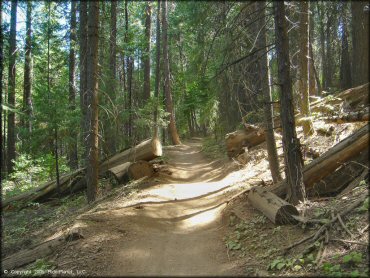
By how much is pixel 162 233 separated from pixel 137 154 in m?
5.61

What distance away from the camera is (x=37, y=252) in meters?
6.84

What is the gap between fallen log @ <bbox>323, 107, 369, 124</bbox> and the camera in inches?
355

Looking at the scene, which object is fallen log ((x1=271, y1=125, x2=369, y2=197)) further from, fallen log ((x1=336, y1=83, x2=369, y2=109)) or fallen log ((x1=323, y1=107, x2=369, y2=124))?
fallen log ((x1=336, y1=83, x2=369, y2=109))

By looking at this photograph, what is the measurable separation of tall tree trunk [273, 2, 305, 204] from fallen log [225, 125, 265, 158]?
291 inches

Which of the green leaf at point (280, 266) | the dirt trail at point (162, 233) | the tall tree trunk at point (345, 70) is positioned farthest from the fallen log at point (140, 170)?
the tall tree trunk at point (345, 70)

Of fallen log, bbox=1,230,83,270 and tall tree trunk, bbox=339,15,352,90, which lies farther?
tall tree trunk, bbox=339,15,352,90

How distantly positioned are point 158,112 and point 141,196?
7752mm

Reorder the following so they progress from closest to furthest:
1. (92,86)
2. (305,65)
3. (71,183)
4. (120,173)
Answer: (92,86)
(305,65)
(120,173)
(71,183)

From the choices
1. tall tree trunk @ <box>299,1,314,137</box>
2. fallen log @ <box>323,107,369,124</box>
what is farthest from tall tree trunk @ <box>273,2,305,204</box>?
tall tree trunk @ <box>299,1,314,137</box>

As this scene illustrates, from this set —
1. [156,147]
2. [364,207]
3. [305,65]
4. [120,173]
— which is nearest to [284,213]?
[364,207]

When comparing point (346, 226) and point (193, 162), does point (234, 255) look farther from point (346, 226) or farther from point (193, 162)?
point (193, 162)

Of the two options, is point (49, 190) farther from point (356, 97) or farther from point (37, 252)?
point (356, 97)

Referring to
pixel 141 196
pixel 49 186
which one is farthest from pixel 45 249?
pixel 49 186

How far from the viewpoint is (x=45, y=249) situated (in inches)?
270
